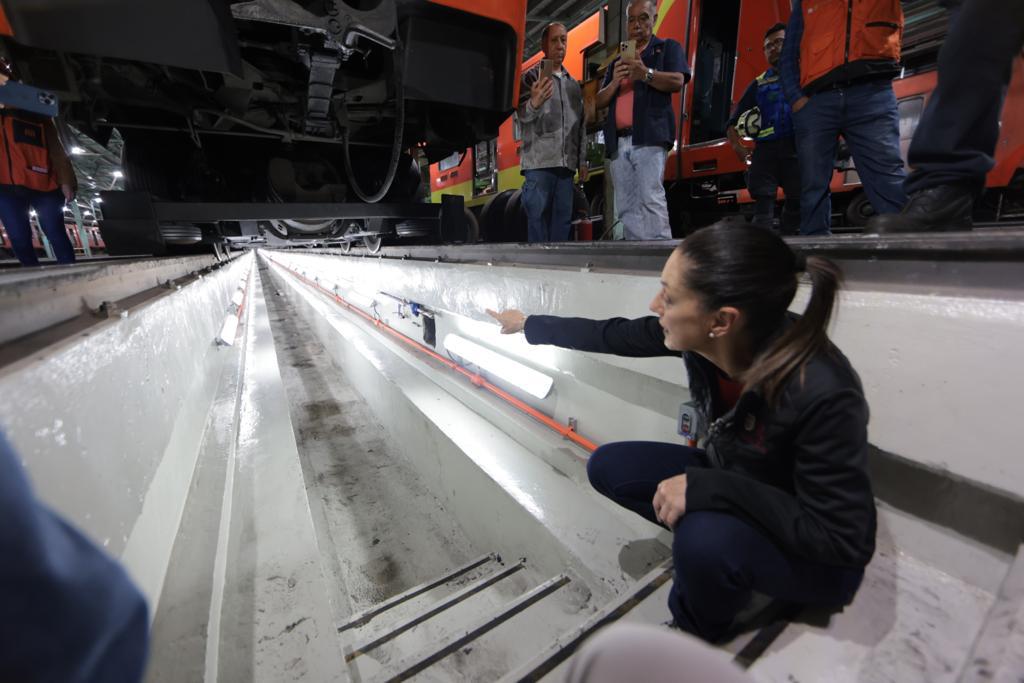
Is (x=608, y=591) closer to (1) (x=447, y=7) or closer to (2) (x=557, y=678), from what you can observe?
(2) (x=557, y=678)

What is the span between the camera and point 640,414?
1399mm

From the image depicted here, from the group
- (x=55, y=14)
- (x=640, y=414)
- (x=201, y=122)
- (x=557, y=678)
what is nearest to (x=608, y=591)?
(x=557, y=678)

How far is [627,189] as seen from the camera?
2621 millimetres

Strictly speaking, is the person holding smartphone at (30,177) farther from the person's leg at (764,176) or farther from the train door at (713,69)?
the train door at (713,69)

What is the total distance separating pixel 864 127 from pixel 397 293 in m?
2.74

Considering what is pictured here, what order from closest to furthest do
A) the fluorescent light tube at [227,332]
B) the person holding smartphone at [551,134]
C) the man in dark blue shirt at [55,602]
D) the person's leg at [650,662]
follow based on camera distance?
the man in dark blue shirt at [55,602] < the person's leg at [650,662] < the fluorescent light tube at [227,332] < the person holding smartphone at [551,134]

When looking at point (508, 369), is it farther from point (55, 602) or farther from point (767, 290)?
point (55, 602)

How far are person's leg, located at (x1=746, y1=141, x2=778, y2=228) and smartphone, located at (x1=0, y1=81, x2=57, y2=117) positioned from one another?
12.2 ft

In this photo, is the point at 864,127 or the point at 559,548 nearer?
the point at 559,548

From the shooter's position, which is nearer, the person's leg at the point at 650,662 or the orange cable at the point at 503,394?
the person's leg at the point at 650,662

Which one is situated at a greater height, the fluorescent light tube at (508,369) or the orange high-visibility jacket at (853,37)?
the orange high-visibility jacket at (853,37)

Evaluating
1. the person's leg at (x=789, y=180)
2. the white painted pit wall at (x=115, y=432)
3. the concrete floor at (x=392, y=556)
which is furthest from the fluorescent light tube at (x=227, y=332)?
the person's leg at (x=789, y=180)

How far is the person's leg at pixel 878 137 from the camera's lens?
1747 millimetres

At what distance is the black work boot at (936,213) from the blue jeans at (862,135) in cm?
58
